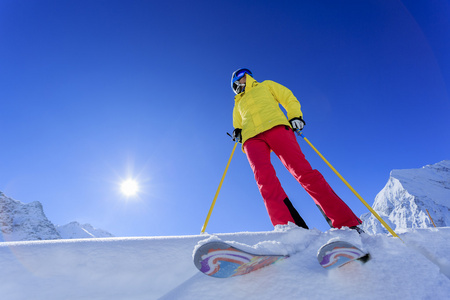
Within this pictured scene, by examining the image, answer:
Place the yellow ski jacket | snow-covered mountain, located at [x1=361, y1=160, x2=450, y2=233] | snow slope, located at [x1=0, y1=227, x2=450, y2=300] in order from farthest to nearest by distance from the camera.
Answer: snow-covered mountain, located at [x1=361, y1=160, x2=450, y2=233] → the yellow ski jacket → snow slope, located at [x1=0, y1=227, x2=450, y2=300]

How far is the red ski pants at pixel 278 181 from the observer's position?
2.13m

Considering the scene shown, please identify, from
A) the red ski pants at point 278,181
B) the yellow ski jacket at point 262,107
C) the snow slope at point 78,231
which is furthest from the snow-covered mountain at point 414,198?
the snow slope at point 78,231

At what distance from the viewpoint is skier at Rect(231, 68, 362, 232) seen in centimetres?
220

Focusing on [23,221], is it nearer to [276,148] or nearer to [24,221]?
[24,221]

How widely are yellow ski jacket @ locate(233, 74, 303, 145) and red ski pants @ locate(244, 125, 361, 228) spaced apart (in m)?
0.11

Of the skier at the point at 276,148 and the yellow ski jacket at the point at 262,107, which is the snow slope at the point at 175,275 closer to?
the skier at the point at 276,148

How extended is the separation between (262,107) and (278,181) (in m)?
1.09

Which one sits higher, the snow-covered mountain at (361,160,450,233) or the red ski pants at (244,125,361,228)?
the snow-covered mountain at (361,160,450,233)

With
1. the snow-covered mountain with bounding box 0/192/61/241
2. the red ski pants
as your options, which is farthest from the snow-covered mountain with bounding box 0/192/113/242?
the red ski pants

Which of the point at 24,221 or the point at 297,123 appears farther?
the point at 24,221

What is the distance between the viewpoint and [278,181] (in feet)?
8.39

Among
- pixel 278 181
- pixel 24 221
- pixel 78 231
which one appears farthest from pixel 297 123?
pixel 78 231

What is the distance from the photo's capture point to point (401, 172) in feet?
338

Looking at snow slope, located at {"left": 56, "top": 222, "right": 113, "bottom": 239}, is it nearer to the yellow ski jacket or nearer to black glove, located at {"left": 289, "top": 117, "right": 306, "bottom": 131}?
the yellow ski jacket
